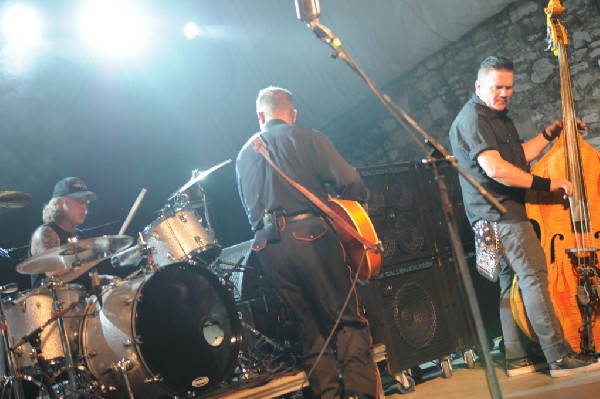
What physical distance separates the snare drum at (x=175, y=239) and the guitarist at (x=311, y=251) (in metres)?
0.89

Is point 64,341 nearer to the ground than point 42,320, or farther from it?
nearer to the ground

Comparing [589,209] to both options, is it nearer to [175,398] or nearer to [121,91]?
[175,398]

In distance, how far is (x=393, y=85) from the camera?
302 inches

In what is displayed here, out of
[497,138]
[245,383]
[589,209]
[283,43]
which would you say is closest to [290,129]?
[497,138]

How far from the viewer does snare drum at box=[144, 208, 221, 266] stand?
4.66 metres

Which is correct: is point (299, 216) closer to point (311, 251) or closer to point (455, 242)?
point (311, 251)

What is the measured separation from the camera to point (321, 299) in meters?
3.72

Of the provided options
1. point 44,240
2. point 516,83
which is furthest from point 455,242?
point 516,83

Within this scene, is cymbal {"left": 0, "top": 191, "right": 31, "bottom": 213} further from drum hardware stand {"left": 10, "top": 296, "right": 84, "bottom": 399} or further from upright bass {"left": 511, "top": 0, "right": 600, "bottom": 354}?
upright bass {"left": 511, "top": 0, "right": 600, "bottom": 354}

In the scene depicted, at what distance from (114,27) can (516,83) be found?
15.0 ft

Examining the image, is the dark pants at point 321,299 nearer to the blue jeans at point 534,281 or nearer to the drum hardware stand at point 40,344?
the blue jeans at point 534,281

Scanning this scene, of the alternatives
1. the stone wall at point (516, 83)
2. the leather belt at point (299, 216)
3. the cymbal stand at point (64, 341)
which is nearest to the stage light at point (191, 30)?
the stone wall at point (516, 83)

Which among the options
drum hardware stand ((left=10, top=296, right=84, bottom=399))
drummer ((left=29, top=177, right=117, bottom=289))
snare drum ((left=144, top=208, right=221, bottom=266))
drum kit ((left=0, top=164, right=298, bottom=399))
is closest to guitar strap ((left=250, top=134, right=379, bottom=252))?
drum kit ((left=0, top=164, right=298, bottom=399))

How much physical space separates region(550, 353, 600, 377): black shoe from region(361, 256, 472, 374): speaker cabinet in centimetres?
102
